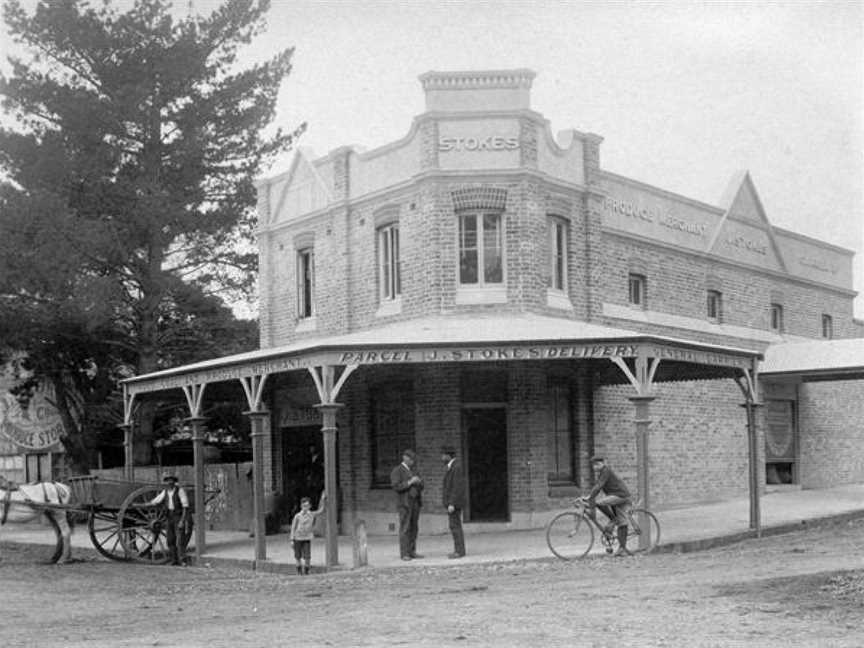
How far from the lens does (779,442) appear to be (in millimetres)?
27719

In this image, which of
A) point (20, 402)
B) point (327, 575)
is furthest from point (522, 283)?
point (20, 402)

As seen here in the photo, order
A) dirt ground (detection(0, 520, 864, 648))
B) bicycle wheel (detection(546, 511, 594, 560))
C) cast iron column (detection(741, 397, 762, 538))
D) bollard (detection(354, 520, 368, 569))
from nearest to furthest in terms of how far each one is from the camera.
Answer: dirt ground (detection(0, 520, 864, 648)) < bicycle wheel (detection(546, 511, 594, 560)) < bollard (detection(354, 520, 368, 569)) < cast iron column (detection(741, 397, 762, 538))

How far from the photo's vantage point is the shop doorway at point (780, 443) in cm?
2741

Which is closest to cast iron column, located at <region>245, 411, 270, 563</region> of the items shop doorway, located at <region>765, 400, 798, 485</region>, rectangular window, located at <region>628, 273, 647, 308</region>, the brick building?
the brick building

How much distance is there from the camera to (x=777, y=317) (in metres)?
28.9

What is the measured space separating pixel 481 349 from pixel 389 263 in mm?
A: 5391

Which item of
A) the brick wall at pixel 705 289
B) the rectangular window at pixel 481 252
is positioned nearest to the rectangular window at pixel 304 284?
the rectangular window at pixel 481 252

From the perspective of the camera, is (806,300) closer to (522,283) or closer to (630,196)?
(630,196)

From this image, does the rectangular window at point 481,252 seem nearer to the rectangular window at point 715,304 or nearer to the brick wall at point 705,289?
the brick wall at point 705,289

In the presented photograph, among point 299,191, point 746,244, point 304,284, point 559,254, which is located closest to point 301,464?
point 304,284

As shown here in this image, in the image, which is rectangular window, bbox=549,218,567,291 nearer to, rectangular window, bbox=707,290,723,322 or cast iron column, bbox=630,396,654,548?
cast iron column, bbox=630,396,654,548

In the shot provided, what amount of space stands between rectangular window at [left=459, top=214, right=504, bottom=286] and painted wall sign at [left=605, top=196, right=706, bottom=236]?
3.22 m

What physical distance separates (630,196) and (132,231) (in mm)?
12369

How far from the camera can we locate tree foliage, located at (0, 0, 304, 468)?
90.5 feet
